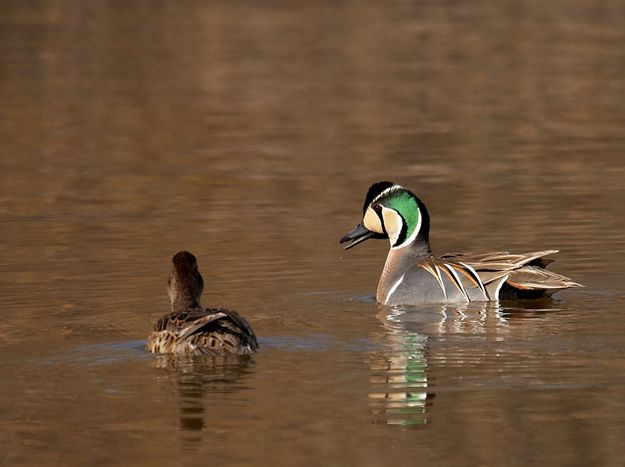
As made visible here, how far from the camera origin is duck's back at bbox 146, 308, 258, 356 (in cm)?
1081

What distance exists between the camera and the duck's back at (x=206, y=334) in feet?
35.5

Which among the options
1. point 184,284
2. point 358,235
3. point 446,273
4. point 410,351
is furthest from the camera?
point 358,235

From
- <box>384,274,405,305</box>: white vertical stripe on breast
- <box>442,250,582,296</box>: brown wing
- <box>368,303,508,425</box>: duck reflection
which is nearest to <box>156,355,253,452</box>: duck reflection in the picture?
<box>368,303,508,425</box>: duck reflection

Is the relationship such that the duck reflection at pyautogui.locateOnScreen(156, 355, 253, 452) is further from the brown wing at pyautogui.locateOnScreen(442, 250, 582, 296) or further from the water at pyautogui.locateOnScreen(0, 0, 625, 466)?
the brown wing at pyautogui.locateOnScreen(442, 250, 582, 296)

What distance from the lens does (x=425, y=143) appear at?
23.7m

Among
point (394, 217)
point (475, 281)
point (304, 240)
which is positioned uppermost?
point (394, 217)

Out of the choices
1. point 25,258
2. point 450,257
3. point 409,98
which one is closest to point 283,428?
point 450,257

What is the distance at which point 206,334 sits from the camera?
35.9ft

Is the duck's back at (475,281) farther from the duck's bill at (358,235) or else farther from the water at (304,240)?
the duck's bill at (358,235)

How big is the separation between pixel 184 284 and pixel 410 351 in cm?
169

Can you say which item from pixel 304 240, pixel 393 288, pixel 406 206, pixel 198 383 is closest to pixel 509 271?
pixel 393 288

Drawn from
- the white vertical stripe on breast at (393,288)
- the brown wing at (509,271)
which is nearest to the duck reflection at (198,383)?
the white vertical stripe on breast at (393,288)

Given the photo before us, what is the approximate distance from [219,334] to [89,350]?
39.7 inches

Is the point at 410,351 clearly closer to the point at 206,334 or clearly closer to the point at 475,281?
the point at 206,334
